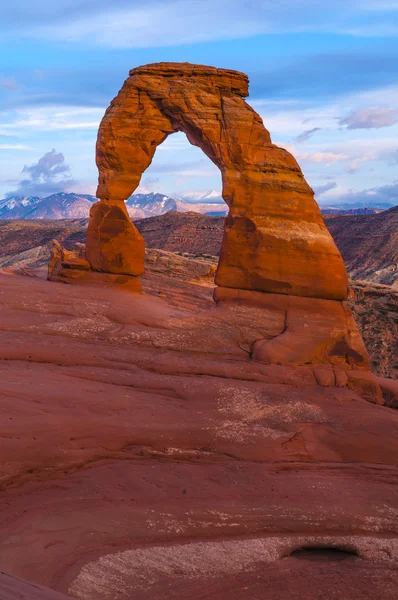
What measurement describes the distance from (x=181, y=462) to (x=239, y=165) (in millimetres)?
8081

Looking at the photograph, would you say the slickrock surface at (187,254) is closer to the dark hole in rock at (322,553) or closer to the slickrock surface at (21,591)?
the dark hole in rock at (322,553)

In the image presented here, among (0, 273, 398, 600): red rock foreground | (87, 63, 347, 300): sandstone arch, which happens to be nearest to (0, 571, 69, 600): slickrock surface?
(0, 273, 398, 600): red rock foreground

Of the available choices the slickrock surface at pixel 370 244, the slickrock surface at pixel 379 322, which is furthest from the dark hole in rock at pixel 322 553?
the slickrock surface at pixel 370 244

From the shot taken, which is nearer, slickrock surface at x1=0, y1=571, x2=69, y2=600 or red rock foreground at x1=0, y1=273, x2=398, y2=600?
slickrock surface at x1=0, y1=571, x2=69, y2=600

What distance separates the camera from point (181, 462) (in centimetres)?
991

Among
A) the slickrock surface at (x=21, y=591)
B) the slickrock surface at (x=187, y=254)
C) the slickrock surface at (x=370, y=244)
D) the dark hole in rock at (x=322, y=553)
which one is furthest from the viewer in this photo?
the slickrock surface at (x=370, y=244)

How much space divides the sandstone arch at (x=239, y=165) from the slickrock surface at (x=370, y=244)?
42.5 m

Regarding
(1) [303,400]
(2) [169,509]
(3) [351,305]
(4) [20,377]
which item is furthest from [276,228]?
(3) [351,305]

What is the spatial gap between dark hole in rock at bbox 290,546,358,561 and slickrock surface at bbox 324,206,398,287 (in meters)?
48.9

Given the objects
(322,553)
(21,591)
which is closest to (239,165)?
(322,553)

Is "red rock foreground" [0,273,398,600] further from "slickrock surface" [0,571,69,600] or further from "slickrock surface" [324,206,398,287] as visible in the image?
"slickrock surface" [324,206,398,287]

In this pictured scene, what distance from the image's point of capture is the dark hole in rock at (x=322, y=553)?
8.47 meters

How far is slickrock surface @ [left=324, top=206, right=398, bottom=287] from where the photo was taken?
6230 centimetres

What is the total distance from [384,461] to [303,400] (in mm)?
1884
